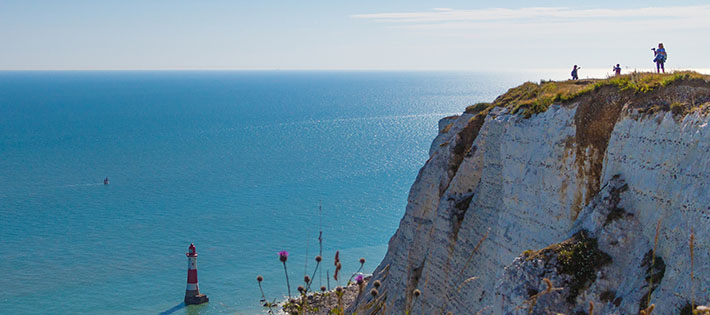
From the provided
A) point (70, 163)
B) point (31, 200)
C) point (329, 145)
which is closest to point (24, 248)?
point (31, 200)

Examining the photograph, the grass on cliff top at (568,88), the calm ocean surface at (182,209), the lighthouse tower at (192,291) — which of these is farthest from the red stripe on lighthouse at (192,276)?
the grass on cliff top at (568,88)

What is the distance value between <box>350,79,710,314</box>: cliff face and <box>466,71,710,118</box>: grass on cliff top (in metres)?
0.26

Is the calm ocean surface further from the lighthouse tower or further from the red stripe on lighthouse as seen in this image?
the red stripe on lighthouse

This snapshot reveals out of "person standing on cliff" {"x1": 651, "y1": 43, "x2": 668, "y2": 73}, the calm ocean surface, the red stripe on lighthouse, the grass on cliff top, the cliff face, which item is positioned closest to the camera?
the cliff face

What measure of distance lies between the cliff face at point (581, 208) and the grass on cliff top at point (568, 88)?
0.85 ft

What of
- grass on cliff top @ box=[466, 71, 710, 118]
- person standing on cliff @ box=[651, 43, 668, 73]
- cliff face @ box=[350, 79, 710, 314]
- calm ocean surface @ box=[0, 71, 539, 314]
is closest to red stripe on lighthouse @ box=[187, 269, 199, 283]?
Answer: calm ocean surface @ box=[0, 71, 539, 314]

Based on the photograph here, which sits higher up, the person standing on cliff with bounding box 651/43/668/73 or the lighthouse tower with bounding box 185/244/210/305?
the person standing on cliff with bounding box 651/43/668/73

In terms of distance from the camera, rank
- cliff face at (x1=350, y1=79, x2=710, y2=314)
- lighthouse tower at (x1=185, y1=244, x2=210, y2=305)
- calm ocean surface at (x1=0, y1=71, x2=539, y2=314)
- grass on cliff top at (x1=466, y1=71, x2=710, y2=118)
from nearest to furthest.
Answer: cliff face at (x1=350, y1=79, x2=710, y2=314)
grass on cliff top at (x1=466, y1=71, x2=710, y2=118)
lighthouse tower at (x1=185, y1=244, x2=210, y2=305)
calm ocean surface at (x1=0, y1=71, x2=539, y2=314)

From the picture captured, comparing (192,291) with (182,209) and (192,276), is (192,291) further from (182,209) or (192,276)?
(182,209)

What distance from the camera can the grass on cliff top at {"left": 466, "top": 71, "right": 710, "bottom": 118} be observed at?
657 inches

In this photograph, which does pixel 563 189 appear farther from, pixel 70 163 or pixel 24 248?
pixel 70 163

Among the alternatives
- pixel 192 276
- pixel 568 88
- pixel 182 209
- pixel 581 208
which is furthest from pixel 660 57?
pixel 182 209

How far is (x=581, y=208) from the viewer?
680 inches

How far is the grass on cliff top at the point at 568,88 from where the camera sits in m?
16.7
